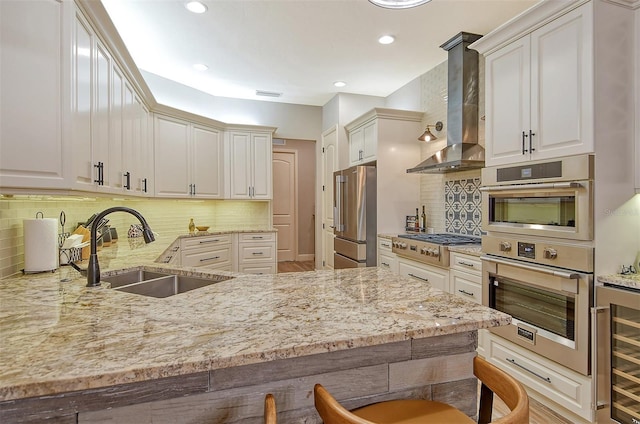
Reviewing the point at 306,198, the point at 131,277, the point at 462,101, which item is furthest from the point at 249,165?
the point at 131,277

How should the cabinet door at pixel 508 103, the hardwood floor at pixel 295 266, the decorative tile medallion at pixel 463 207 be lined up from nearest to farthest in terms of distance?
the cabinet door at pixel 508 103 → the decorative tile medallion at pixel 463 207 → the hardwood floor at pixel 295 266

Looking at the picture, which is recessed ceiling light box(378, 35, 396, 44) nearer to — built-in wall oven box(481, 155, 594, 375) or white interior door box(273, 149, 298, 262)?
built-in wall oven box(481, 155, 594, 375)

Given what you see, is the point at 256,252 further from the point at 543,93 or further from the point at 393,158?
the point at 543,93

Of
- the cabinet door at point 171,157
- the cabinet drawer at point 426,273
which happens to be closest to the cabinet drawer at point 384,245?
the cabinet drawer at point 426,273

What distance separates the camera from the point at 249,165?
16.5 feet

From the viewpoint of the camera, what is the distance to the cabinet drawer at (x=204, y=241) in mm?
4027

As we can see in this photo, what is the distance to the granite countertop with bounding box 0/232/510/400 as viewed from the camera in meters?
0.75

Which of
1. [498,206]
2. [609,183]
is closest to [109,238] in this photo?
[498,206]

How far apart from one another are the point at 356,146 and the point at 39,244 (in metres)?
3.57

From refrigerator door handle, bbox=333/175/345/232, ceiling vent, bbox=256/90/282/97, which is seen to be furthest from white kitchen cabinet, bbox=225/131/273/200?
refrigerator door handle, bbox=333/175/345/232

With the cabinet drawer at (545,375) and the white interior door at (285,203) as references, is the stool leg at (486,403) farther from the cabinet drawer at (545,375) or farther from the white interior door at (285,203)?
the white interior door at (285,203)

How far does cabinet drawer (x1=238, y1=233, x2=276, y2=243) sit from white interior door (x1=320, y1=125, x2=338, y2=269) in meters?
0.92

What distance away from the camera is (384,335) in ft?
2.97

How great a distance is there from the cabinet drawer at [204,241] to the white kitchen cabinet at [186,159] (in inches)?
25.3
